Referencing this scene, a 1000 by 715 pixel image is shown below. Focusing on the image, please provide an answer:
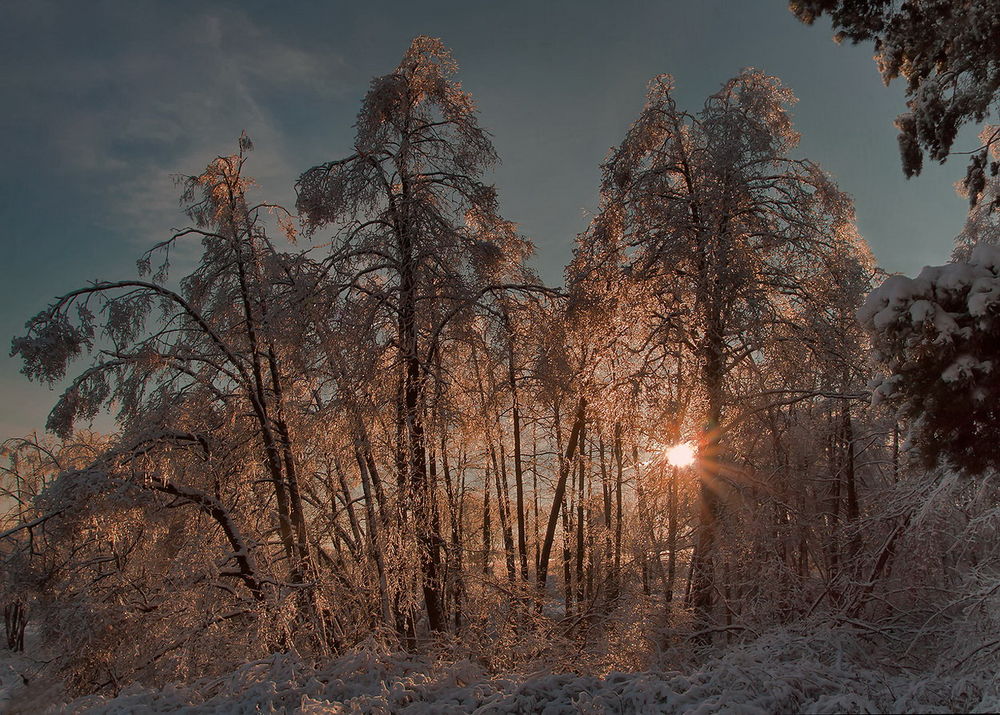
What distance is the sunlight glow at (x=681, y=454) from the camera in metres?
8.25

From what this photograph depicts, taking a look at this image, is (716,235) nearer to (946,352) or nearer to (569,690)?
(946,352)

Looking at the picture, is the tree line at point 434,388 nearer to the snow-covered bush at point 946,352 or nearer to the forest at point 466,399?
the forest at point 466,399

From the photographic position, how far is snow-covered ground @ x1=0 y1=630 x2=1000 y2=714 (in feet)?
12.6

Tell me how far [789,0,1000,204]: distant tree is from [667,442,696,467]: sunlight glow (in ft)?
13.5

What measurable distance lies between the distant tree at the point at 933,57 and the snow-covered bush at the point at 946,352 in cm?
261

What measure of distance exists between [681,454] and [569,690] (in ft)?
14.4

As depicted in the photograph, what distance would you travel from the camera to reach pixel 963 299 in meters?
4.13

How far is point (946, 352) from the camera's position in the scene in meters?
4.05

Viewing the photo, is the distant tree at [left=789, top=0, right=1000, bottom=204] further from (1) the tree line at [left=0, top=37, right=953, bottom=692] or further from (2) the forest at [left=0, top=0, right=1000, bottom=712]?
(1) the tree line at [left=0, top=37, right=953, bottom=692]

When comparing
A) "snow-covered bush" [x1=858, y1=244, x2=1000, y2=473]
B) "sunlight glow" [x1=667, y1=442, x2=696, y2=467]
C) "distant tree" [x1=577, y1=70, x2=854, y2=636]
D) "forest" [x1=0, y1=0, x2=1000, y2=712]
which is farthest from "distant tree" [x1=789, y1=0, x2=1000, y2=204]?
"sunlight glow" [x1=667, y1=442, x2=696, y2=467]

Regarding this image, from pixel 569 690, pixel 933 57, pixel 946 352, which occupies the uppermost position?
pixel 933 57

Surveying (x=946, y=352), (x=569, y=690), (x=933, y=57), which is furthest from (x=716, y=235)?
(x=569, y=690)

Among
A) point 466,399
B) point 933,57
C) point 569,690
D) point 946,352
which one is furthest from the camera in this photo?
point 466,399

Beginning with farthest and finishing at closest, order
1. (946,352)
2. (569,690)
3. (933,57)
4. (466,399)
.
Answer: (466,399) < (933,57) < (569,690) < (946,352)
